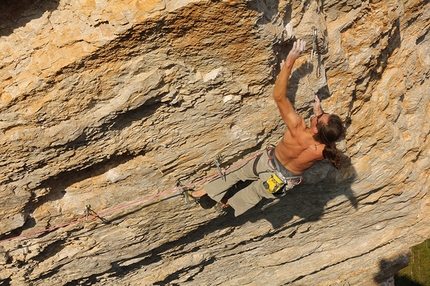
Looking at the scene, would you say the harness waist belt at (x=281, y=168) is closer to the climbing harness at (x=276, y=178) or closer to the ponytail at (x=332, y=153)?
the climbing harness at (x=276, y=178)

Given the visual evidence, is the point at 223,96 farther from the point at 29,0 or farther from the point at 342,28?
the point at 29,0

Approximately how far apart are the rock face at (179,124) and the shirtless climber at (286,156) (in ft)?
0.60

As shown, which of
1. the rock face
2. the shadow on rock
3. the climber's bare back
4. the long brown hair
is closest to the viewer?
the shadow on rock

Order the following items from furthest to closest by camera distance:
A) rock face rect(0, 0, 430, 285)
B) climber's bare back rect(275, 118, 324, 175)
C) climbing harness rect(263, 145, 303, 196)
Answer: climbing harness rect(263, 145, 303, 196), climber's bare back rect(275, 118, 324, 175), rock face rect(0, 0, 430, 285)

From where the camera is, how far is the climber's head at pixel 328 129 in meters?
3.78

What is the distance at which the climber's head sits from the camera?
3.78 meters

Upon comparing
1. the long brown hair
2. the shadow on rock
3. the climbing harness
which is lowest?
the climbing harness

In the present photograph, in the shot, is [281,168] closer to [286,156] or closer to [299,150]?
[286,156]

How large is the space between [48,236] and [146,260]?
1.59 m

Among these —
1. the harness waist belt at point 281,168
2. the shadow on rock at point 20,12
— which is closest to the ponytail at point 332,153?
the harness waist belt at point 281,168

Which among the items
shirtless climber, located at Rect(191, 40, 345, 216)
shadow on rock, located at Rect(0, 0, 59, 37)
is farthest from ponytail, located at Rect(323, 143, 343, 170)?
shadow on rock, located at Rect(0, 0, 59, 37)

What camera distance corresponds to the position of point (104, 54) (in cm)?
341

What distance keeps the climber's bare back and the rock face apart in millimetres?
327

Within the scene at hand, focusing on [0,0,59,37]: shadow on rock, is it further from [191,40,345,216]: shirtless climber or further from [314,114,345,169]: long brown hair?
[314,114,345,169]: long brown hair
